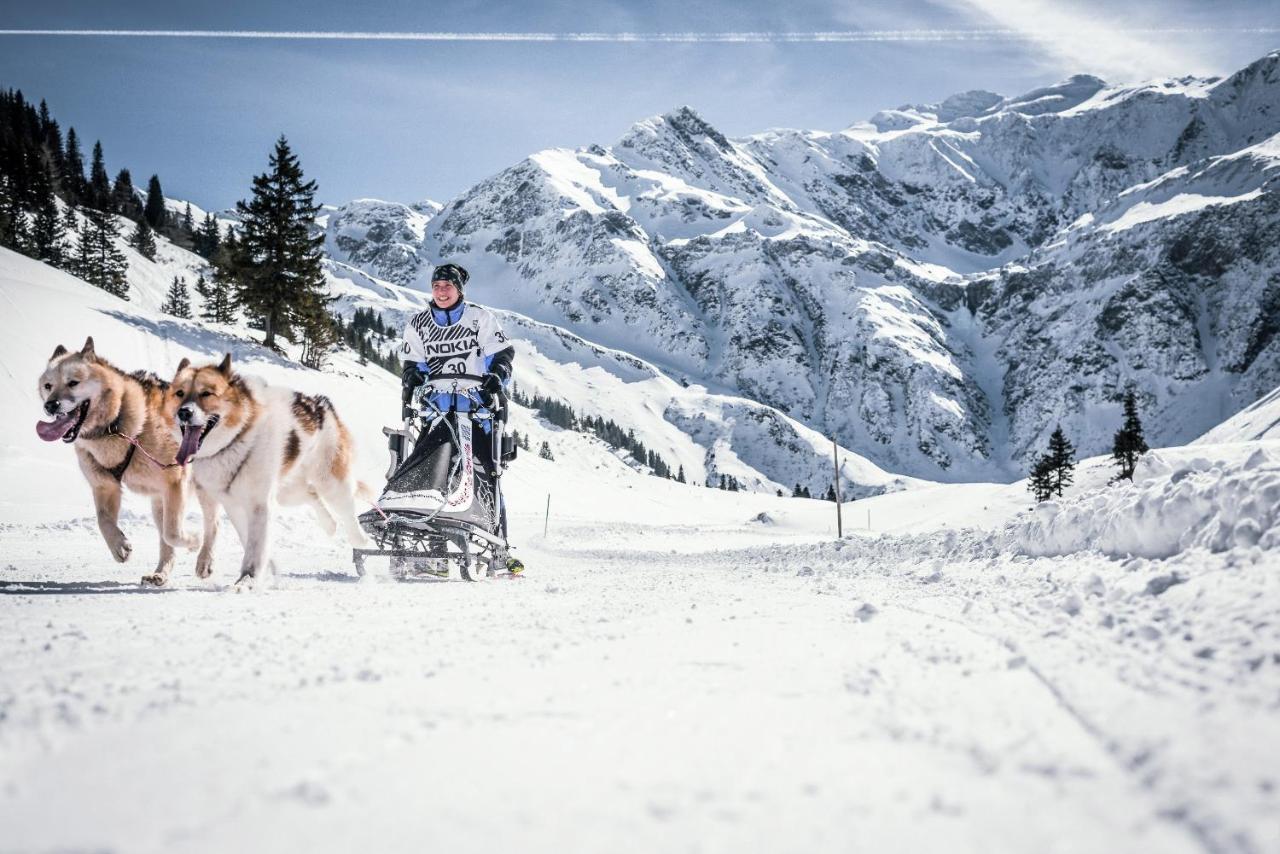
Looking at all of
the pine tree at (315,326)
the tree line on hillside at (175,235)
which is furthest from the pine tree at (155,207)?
the pine tree at (315,326)

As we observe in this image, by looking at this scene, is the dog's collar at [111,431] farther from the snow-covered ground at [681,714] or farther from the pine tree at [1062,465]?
the pine tree at [1062,465]

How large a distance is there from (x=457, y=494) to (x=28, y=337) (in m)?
18.0

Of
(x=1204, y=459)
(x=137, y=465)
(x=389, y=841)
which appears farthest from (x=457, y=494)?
(x=1204, y=459)

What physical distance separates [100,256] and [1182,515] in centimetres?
9784

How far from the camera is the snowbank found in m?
3.21

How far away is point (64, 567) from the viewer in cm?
614

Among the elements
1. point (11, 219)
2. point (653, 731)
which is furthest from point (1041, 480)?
point (11, 219)

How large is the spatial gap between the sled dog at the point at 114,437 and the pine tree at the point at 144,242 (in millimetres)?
→ 108701

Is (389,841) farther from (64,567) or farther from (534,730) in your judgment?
(64,567)

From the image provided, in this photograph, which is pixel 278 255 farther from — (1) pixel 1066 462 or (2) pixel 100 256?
(2) pixel 100 256

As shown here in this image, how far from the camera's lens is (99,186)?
9450 centimetres

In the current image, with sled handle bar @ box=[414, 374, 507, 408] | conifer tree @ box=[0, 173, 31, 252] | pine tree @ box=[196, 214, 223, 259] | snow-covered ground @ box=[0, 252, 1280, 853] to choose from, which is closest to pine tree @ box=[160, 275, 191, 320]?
conifer tree @ box=[0, 173, 31, 252]

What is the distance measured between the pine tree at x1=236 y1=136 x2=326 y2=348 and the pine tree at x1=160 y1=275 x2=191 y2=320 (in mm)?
58976

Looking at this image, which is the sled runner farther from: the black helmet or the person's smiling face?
the black helmet
